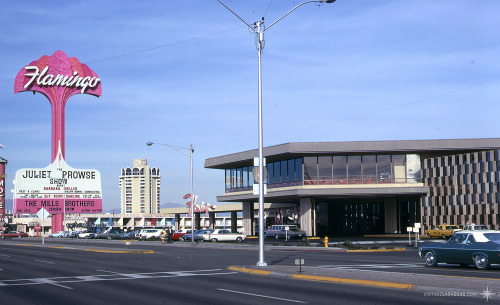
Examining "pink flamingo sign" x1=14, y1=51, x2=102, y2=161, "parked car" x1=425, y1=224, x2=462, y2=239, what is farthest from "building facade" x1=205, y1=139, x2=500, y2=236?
"pink flamingo sign" x1=14, y1=51, x2=102, y2=161

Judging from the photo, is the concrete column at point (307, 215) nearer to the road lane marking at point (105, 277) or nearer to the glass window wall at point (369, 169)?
the glass window wall at point (369, 169)

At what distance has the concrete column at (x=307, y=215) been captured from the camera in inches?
2837

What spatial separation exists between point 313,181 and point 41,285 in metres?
52.4

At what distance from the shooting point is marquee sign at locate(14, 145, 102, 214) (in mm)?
83438

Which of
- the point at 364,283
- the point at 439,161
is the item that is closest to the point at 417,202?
the point at 439,161

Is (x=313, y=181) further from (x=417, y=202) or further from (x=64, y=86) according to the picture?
(x=64, y=86)

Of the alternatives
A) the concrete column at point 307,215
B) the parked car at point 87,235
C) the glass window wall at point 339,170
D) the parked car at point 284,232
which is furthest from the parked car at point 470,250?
the parked car at point 87,235

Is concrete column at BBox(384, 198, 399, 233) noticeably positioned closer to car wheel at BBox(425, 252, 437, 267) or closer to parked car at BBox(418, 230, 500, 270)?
car wheel at BBox(425, 252, 437, 267)

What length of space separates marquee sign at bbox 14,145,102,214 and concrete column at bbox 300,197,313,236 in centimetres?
3188

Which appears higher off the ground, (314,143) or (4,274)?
(314,143)

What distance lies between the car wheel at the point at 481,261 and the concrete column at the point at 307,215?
4771cm

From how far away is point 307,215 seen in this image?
7231 centimetres

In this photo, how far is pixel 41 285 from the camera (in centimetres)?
2019

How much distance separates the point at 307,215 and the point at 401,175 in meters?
11.6
